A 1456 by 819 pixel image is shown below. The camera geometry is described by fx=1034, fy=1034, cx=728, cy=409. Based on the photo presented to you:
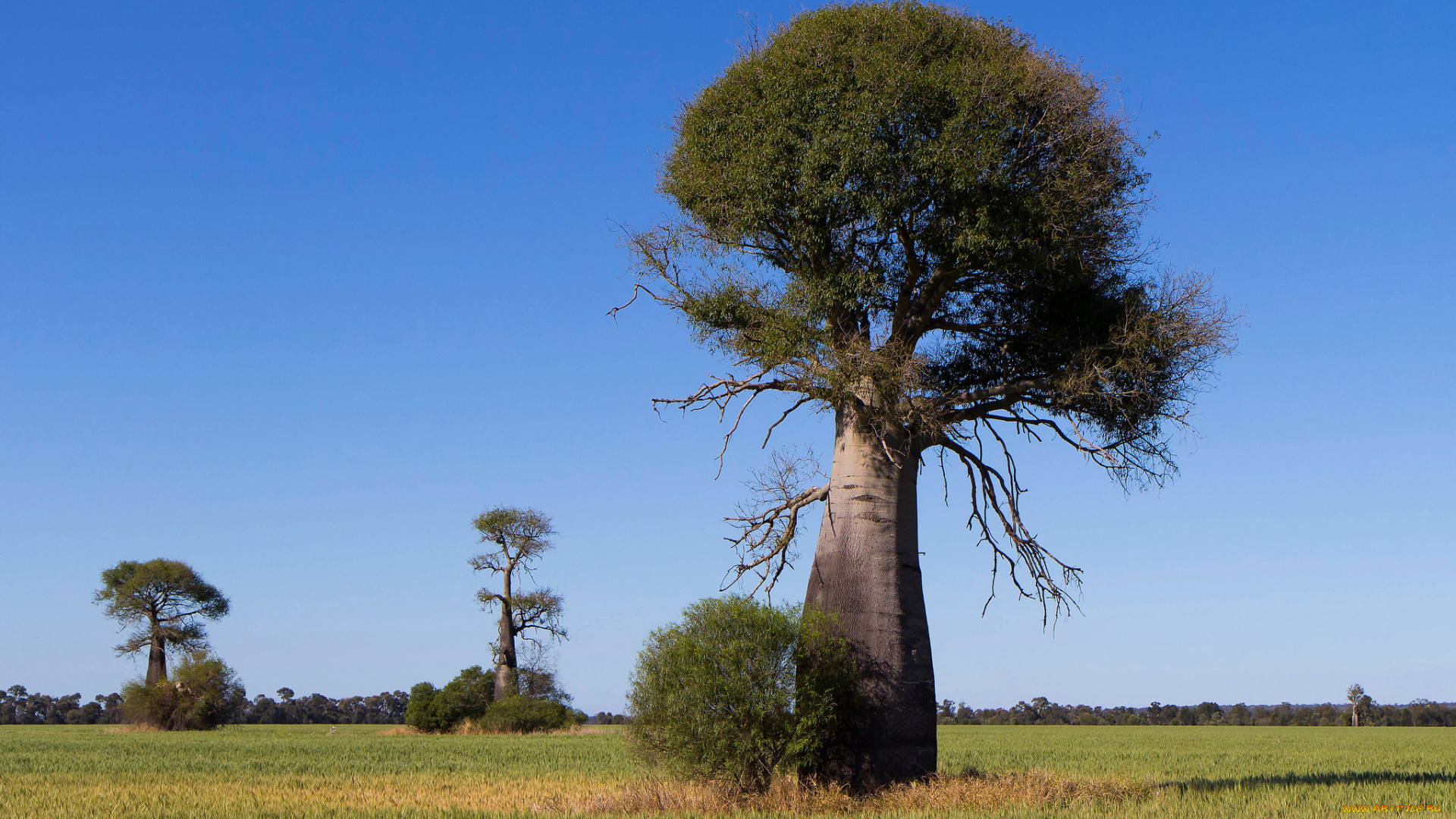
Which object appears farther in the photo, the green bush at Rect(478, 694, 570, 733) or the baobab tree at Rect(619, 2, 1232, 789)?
the green bush at Rect(478, 694, 570, 733)

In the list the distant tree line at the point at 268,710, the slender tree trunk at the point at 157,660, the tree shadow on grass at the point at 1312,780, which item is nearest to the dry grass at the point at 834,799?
the tree shadow on grass at the point at 1312,780

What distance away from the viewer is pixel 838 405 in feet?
46.8

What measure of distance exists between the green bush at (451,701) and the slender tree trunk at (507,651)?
88 cm

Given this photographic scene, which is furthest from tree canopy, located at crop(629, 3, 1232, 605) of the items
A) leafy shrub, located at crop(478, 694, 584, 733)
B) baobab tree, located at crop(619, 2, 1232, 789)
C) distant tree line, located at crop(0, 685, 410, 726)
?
distant tree line, located at crop(0, 685, 410, 726)

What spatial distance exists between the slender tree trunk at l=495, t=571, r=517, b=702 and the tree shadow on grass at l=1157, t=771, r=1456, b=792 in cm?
2946

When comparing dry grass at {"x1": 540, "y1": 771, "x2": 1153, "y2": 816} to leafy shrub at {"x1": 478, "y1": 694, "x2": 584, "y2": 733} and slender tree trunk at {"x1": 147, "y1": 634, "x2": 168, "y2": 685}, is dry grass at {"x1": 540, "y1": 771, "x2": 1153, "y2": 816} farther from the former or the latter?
slender tree trunk at {"x1": 147, "y1": 634, "x2": 168, "y2": 685}

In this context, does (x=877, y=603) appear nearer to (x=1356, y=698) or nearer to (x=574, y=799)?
(x=574, y=799)

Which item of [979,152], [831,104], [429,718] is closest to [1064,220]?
[979,152]

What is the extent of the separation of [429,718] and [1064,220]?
35.8 meters

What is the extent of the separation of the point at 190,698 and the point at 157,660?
991cm

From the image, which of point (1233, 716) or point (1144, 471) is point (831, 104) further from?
point (1233, 716)

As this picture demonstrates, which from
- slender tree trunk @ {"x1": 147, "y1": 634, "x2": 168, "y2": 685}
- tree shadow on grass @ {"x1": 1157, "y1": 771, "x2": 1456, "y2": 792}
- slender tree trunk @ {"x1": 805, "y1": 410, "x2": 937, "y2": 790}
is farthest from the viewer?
slender tree trunk @ {"x1": 147, "y1": 634, "x2": 168, "y2": 685}

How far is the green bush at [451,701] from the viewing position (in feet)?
136

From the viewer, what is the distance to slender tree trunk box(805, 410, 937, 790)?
12.6 metres
